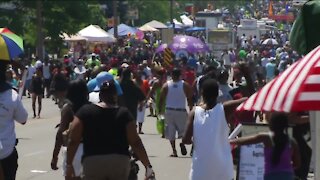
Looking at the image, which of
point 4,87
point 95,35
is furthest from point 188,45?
point 4,87

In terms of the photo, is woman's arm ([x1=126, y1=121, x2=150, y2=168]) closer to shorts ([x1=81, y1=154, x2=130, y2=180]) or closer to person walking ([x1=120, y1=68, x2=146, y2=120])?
shorts ([x1=81, y1=154, x2=130, y2=180])

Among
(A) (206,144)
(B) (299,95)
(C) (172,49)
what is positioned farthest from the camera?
(C) (172,49)

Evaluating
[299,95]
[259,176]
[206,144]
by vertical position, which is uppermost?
[299,95]

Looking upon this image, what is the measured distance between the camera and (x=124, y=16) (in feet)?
307

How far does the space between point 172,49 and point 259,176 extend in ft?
116

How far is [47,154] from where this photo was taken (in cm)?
1978

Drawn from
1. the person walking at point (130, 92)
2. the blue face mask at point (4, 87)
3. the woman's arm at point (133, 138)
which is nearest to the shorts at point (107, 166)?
the woman's arm at point (133, 138)

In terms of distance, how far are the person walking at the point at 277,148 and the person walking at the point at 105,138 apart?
102cm

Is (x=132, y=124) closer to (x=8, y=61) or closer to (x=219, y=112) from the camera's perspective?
(x=219, y=112)

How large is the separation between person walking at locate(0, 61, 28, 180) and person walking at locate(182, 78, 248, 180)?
1.79m

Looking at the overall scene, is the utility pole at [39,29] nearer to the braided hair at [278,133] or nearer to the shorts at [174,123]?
the shorts at [174,123]

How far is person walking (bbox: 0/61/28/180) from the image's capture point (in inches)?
404

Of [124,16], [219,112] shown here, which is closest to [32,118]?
[219,112]

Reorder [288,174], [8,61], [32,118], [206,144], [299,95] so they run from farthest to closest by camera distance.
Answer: [32,118] → [8,61] → [206,144] → [288,174] → [299,95]
